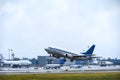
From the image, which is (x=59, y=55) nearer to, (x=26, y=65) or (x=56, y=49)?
(x=56, y=49)

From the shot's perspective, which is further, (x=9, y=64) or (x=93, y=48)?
Result: (x=9, y=64)

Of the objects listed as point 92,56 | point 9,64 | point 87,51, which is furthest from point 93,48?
point 9,64

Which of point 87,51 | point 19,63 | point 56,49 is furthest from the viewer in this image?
point 19,63

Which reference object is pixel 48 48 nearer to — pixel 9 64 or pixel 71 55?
pixel 71 55

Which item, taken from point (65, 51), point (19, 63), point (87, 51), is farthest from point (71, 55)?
point (19, 63)

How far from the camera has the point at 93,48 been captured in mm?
121875

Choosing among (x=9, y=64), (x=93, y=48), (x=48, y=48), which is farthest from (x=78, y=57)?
(x=9, y=64)

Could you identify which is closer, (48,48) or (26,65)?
(48,48)

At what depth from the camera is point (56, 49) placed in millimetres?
99500

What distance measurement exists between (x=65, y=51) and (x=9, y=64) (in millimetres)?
83479

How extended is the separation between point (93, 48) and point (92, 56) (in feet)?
49.4

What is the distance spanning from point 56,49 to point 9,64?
8358cm

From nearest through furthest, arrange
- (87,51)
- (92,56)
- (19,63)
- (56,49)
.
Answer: (56,49), (92,56), (87,51), (19,63)

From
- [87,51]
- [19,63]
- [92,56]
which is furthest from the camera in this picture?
[19,63]
